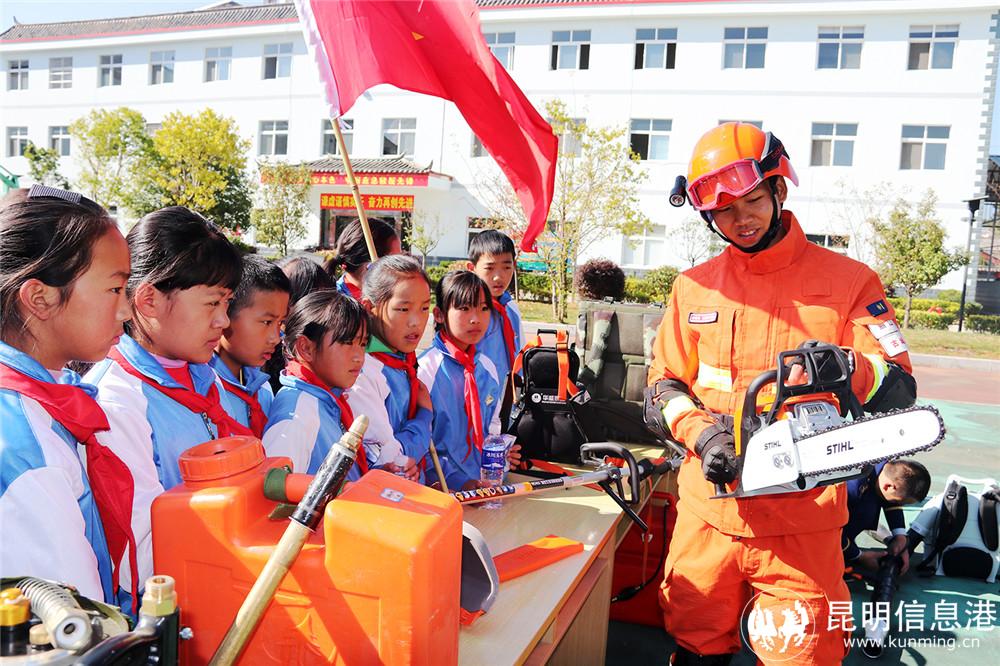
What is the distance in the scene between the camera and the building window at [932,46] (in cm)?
1862

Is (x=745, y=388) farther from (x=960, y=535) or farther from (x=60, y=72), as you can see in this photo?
(x=60, y=72)

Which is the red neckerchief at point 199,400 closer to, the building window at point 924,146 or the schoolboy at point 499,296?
the schoolboy at point 499,296

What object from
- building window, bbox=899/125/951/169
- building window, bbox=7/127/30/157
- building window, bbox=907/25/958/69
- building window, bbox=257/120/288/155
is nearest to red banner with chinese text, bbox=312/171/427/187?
building window, bbox=257/120/288/155

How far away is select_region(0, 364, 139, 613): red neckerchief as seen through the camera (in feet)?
3.45

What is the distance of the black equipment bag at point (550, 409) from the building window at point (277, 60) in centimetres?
2411

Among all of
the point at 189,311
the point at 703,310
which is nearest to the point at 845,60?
the point at 703,310

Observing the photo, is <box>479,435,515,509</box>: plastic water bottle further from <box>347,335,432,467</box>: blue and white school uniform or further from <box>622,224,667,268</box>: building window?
<box>622,224,667,268</box>: building window

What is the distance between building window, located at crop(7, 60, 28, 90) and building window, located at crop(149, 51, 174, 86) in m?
6.40

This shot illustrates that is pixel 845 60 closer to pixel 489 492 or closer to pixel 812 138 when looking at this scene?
pixel 812 138

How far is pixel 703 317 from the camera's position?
7.43ft

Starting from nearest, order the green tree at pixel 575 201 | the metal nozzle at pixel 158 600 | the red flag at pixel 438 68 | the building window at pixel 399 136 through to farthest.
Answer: the metal nozzle at pixel 158 600
the red flag at pixel 438 68
the green tree at pixel 575 201
the building window at pixel 399 136

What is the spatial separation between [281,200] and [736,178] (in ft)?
67.6

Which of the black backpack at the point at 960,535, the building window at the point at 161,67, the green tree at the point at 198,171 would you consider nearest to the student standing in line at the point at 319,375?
the black backpack at the point at 960,535

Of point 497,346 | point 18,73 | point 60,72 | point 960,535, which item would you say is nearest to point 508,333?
point 497,346
